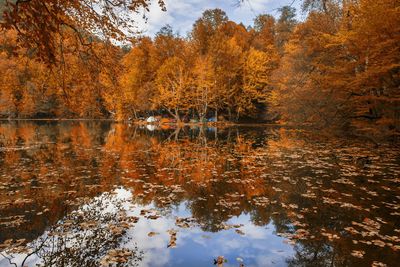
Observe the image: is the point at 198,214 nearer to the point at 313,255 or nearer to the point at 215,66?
the point at 313,255

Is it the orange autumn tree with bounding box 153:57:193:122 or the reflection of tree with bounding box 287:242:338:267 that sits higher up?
the orange autumn tree with bounding box 153:57:193:122

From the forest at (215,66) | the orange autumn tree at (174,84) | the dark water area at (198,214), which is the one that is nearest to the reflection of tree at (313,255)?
the dark water area at (198,214)

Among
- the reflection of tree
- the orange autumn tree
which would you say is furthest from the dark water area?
the orange autumn tree

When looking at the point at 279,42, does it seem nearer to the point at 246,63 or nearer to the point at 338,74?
the point at 246,63

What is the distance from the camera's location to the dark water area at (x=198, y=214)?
4312 millimetres

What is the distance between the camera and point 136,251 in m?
4.42

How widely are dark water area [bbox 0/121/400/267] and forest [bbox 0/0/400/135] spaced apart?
2.57m

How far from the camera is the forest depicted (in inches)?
295

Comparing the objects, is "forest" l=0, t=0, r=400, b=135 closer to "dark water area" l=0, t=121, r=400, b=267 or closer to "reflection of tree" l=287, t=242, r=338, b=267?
"dark water area" l=0, t=121, r=400, b=267

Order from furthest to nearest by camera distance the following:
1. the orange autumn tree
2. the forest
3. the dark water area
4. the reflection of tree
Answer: the orange autumn tree < the forest < the dark water area < the reflection of tree

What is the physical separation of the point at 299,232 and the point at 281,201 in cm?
172

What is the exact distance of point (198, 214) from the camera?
5.96 m

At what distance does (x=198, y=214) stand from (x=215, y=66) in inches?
1434

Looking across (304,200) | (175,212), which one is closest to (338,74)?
(304,200)
